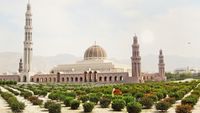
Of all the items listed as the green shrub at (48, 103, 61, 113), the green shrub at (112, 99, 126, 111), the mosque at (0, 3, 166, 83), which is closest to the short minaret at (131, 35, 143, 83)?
the mosque at (0, 3, 166, 83)

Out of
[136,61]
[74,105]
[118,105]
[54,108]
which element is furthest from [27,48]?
[54,108]

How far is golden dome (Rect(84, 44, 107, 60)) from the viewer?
299 feet

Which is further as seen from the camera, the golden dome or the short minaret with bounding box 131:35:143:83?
the golden dome

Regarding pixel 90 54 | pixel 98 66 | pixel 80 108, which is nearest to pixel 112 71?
pixel 98 66

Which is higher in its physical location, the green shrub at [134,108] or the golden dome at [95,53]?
the golden dome at [95,53]

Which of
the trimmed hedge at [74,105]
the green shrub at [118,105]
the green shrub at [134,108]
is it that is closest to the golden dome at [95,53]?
the trimmed hedge at [74,105]

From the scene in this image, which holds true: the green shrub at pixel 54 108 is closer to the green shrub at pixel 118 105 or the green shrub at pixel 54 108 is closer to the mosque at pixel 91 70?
the green shrub at pixel 118 105

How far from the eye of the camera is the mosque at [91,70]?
78.4 meters

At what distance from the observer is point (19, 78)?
90625 mm

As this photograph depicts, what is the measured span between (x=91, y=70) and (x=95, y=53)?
8.38 meters

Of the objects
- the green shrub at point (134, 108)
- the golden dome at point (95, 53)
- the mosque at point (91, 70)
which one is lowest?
the green shrub at point (134, 108)

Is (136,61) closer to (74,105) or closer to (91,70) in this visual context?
(91,70)

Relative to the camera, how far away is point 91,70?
275ft

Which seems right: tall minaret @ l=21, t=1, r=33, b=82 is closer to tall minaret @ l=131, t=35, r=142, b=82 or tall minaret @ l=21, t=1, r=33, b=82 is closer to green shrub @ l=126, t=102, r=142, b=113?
tall minaret @ l=131, t=35, r=142, b=82
